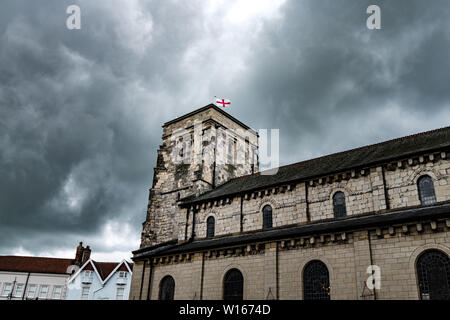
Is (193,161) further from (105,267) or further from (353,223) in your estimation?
(105,267)

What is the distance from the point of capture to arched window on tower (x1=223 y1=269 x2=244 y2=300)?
22719 millimetres

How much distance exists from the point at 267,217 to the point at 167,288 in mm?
9003

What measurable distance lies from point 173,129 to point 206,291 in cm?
2513

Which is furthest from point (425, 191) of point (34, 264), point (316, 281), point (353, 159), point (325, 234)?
point (34, 264)

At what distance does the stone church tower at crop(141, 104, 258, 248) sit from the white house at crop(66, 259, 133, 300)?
16963 mm

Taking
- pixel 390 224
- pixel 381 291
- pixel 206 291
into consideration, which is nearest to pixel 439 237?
pixel 390 224

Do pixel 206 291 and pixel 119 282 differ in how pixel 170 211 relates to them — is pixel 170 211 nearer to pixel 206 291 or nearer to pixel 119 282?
pixel 206 291

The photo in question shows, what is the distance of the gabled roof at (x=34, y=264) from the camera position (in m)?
58.6

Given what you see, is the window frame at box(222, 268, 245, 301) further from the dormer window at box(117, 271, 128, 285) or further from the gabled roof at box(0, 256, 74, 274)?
the gabled roof at box(0, 256, 74, 274)

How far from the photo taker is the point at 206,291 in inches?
942

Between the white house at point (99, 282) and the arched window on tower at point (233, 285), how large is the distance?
3226cm

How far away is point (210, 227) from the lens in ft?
97.3

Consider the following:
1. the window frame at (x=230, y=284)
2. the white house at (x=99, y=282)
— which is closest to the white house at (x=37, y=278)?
the white house at (x=99, y=282)
